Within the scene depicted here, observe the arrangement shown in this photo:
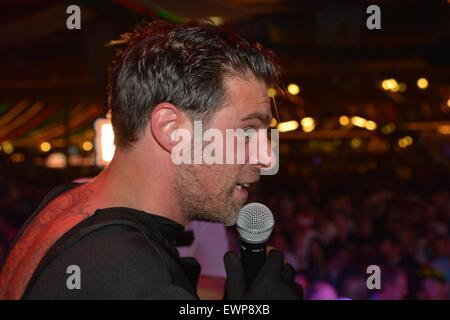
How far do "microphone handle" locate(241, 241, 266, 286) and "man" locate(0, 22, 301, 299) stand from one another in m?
0.04

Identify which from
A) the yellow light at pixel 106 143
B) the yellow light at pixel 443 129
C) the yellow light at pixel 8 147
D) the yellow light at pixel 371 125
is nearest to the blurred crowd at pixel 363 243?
the yellow light at pixel 106 143

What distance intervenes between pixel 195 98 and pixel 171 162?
162mm

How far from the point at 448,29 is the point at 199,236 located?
9974 mm

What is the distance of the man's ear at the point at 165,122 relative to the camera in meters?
1.27

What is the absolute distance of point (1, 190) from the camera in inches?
399

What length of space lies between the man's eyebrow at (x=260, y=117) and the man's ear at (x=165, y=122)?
0.14m

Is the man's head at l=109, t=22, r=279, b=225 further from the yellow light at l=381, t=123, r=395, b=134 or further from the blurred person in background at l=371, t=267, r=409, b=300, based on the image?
the yellow light at l=381, t=123, r=395, b=134

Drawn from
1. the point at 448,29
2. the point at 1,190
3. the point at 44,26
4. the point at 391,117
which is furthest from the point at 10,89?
the point at 391,117

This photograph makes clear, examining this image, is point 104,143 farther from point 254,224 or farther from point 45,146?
point 45,146

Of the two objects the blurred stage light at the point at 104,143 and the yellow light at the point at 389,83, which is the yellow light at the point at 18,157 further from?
the blurred stage light at the point at 104,143

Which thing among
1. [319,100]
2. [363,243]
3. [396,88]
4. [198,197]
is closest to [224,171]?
[198,197]


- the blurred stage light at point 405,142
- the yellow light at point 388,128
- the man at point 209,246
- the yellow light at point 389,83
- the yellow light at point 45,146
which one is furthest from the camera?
the blurred stage light at point 405,142

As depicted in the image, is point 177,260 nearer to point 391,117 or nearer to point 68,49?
point 68,49

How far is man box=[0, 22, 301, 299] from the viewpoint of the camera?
1214 millimetres
